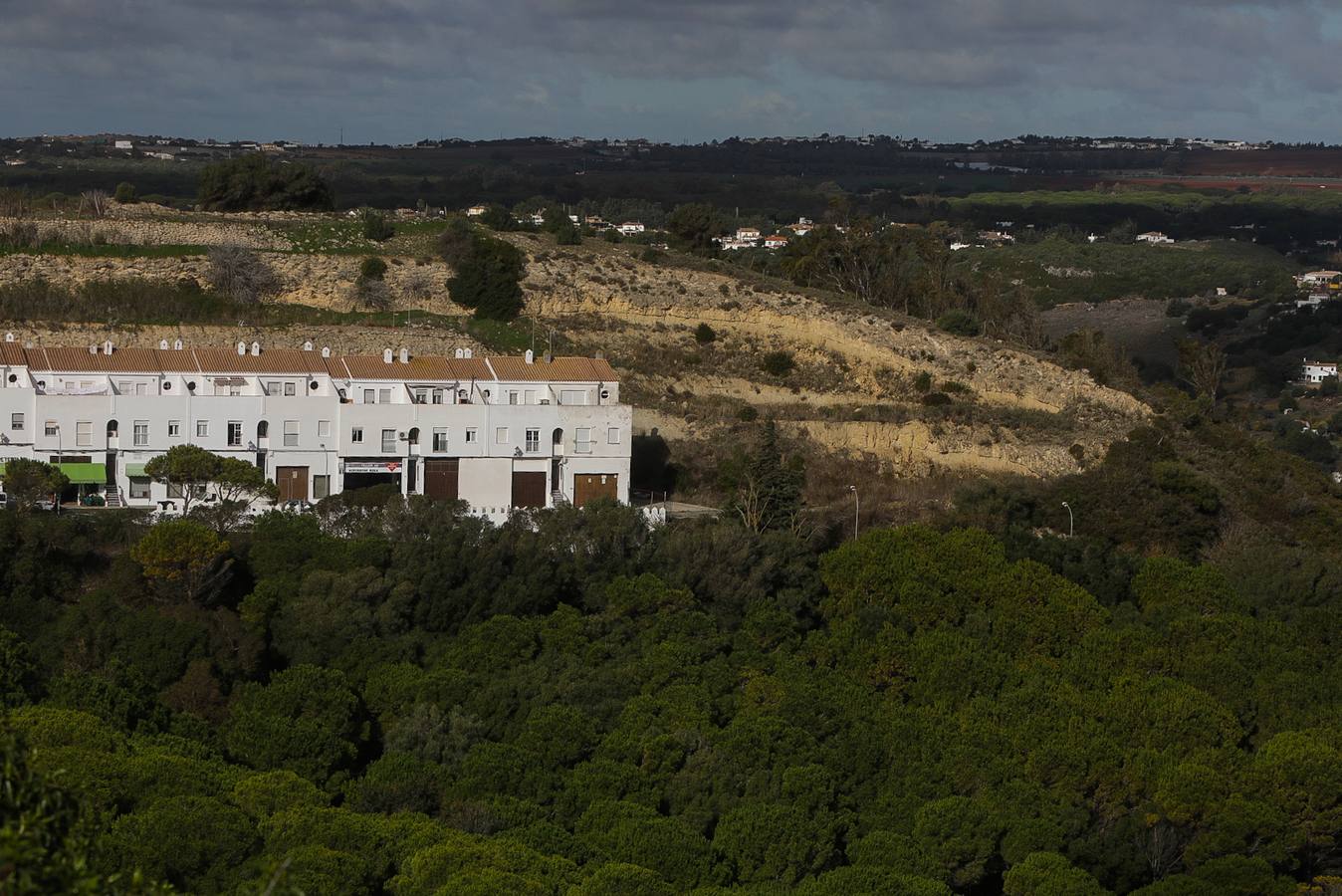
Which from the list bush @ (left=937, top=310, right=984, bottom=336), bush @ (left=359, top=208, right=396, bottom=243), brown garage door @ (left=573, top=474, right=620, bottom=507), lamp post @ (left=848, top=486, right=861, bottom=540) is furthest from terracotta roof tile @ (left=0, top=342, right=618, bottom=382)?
bush @ (left=937, top=310, right=984, bottom=336)

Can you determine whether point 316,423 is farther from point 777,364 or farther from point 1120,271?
point 1120,271

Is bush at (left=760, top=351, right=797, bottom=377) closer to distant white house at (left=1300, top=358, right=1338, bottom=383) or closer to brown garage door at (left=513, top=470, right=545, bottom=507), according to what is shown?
brown garage door at (left=513, top=470, right=545, bottom=507)

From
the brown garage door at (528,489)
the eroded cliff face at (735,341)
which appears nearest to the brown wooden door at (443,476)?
the brown garage door at (528,489)

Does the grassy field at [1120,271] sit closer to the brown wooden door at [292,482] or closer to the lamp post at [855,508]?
the lamp post at [855,508]

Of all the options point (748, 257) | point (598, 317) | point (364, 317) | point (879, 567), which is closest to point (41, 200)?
point (364, 317)

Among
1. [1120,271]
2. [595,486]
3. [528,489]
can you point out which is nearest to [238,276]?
[528,489]

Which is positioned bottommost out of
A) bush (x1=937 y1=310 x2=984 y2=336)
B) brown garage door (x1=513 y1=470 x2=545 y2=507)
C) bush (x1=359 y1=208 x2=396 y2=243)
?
brown garage door (x1=513 y1=470 x2=545 y2=507)
